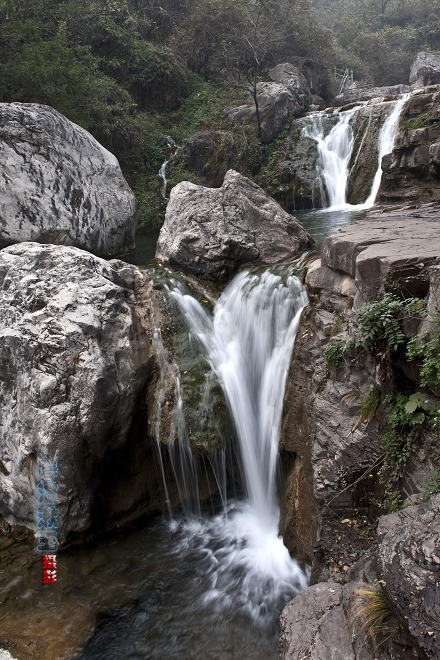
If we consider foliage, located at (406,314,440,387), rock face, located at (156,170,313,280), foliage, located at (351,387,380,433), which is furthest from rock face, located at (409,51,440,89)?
foliage, located at (406,314,440,387)

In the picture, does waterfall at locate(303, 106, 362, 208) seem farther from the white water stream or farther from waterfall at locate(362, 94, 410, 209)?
waterfall at locate(362, 94, 410, 209)

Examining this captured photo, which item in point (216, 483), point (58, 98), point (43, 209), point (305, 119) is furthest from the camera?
point (305, 119)

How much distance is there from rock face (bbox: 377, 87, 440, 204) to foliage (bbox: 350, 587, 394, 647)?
974 centimetres

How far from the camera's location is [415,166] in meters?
11.0

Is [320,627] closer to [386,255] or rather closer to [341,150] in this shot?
[386,255]

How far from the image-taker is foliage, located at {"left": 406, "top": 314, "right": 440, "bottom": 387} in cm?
343

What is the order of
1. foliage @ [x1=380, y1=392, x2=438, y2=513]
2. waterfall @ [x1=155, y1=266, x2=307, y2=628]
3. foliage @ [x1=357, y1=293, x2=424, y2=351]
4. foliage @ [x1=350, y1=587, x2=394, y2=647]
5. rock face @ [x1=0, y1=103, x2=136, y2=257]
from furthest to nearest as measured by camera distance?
rock face @ [x1=0, y1=103, x2=136, y2=257] < waterfall @ [x1=155, y1=266, x2=307, y2=628] < foliage @ [x1=357, y1=293, x2=424, y2=351] < foliage @ [x1=380, y1=392, x2=438, y2=513] < foliage @ [x1=350, y1=587, x2=394, y2=647]

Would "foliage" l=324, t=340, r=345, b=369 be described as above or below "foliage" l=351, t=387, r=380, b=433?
above

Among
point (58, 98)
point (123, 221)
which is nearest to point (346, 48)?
point (58, 98)

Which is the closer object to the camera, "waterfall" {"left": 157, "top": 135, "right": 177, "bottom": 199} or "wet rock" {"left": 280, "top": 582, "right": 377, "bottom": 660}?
"wet rock" {"left": 280, "top": 582, "right": 377, "bottom": 660}

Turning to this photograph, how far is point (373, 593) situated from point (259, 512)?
10.8 feet

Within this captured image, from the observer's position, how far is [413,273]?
4102 millimetres

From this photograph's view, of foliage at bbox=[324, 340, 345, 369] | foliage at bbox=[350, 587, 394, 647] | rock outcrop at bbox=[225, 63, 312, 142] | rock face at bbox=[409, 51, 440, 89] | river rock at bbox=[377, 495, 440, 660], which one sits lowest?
foliage at bbox=[350, 587, 394, 647]

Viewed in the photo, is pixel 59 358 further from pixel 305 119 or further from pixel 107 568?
pixel 305 119
